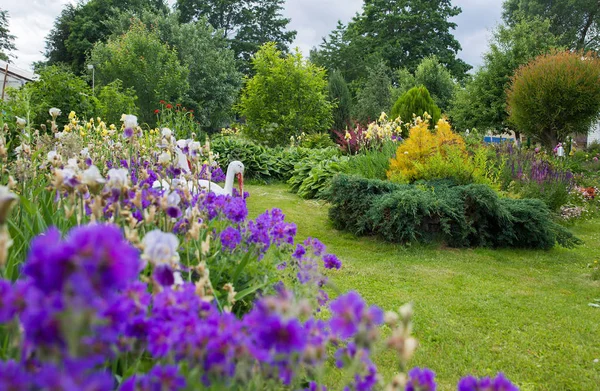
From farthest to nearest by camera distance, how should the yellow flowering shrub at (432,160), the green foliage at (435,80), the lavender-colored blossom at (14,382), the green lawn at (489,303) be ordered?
the green foliage at (435,80)
the yellow flowering shrub at (432,160)
the green lawn at (489,303)
the lavender-colored blossom at (14,382)

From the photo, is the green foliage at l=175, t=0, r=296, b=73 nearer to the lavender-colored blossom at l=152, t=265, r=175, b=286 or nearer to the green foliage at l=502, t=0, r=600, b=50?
the green foliage at l=502, t=0, r=600, b=50

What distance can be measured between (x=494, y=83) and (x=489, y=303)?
56.0ft

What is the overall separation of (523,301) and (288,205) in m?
4.70

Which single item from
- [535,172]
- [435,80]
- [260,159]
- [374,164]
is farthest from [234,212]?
[435,80]

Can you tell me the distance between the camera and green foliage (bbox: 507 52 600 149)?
11.0m

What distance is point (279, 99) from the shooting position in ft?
50.5

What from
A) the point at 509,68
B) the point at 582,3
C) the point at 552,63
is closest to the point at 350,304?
the point at 552,63

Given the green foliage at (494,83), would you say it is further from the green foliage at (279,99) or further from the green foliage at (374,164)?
the green foliage at (374,164)

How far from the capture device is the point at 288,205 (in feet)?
26.4

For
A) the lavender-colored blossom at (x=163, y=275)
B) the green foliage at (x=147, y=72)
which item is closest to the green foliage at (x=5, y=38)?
the green foliage at (x=147, y=72)

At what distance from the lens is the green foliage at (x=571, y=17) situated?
1109 inches

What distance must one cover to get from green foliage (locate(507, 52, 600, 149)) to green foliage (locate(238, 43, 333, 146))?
6550mm

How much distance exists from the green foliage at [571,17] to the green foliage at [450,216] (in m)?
27.3

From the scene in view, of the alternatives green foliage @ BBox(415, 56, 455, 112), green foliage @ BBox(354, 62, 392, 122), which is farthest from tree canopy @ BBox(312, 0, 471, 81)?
green foliage @ BBox(354, 62, 392, 122)
